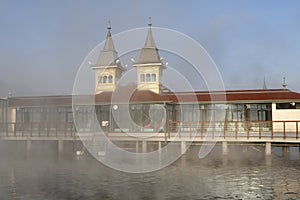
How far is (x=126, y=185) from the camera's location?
17.4 m

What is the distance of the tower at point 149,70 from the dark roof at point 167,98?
2.42 m

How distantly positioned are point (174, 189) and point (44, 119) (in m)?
20.5

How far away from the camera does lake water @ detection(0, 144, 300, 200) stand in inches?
615

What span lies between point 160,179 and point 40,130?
50.0 feet

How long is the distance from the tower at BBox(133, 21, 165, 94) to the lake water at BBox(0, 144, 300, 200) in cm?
1328

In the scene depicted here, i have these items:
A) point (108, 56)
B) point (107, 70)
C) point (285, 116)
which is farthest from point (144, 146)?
point (108, 56)

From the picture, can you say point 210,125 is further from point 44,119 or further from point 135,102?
point 44,119

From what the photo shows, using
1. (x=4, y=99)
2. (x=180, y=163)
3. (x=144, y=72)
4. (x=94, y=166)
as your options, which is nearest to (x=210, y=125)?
(x=180, y=163)

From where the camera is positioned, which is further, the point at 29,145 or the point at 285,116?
the point at 285,116

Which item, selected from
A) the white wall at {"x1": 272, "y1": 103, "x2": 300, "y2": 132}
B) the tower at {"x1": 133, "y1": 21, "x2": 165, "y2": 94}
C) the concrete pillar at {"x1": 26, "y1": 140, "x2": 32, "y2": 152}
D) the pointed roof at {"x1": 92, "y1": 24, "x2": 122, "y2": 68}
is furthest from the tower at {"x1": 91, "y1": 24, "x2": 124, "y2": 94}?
the white wall at {"x1": 272, "y1": 103, "x2": 300, "y2": 132}

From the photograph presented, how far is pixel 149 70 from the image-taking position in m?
39.7

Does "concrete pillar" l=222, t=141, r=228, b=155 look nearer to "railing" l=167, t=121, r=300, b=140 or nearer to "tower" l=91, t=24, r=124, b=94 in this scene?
"railing" l=167, t=121, r=300, b=140

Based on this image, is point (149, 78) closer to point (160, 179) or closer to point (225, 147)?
point (225, 147)

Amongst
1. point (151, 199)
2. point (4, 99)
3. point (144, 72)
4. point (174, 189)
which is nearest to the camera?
point (151, 199)
